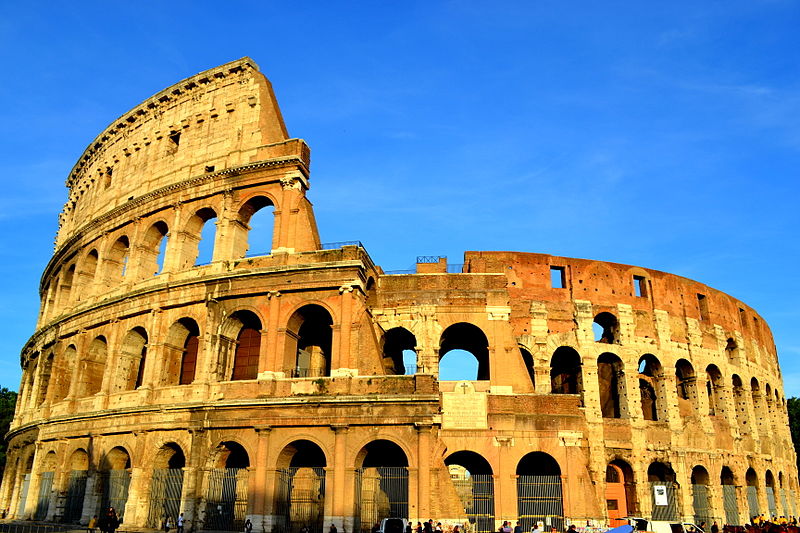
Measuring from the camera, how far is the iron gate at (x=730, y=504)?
1110 inches

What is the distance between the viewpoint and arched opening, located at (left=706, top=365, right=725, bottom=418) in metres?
31.0

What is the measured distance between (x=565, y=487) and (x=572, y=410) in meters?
2.69

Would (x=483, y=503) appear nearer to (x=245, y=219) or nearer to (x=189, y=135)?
(x=245, y=219)

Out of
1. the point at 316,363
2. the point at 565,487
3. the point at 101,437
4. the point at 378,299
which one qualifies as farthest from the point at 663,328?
the point at 101,437

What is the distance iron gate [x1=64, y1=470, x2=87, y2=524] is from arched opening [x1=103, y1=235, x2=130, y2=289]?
303 inches

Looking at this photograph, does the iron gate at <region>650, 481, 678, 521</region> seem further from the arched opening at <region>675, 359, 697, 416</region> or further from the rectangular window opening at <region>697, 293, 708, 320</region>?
the rectangular window opening at <region>697, 293, 708, 320</region>

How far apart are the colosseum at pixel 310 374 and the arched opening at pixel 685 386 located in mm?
100

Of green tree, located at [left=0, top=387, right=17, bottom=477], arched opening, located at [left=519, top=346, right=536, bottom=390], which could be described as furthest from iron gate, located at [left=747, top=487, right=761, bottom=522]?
green tree, located at [left=0, top=387, right=17, bottom=477]

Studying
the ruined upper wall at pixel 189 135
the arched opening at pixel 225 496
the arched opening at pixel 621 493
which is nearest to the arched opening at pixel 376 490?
the arched opening at pixel 225 496

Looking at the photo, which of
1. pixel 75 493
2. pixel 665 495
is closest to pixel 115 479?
pixel 75 493

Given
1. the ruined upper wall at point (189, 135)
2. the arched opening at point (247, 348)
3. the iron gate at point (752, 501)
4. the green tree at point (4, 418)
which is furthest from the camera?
the green tree at point (4, 418)

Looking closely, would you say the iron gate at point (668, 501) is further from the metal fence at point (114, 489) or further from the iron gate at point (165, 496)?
the metal fence at point (114, 489)

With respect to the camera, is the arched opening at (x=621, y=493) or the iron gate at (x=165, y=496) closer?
the iron gate at (x=165, y=496)

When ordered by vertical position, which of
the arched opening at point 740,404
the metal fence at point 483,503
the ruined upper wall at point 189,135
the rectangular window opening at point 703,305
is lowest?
the metal fence at point 483,503
